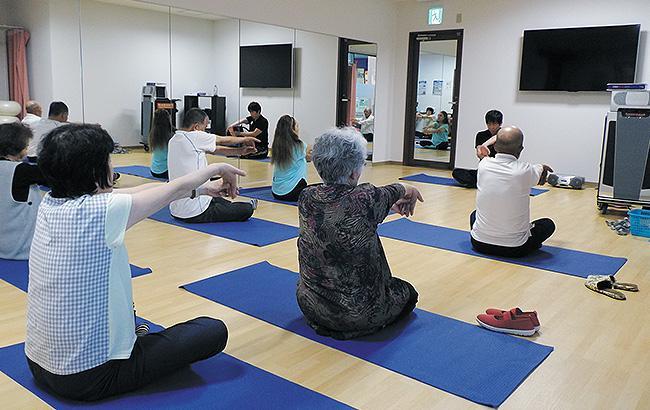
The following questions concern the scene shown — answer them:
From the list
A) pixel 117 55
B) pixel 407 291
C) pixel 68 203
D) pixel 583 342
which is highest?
pixel 117 55

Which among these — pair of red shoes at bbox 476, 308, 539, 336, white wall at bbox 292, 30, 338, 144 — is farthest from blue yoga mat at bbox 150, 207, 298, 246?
white wall at bbox 292, 30, 338, 144

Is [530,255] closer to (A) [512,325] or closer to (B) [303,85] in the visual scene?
(A) [512,325]

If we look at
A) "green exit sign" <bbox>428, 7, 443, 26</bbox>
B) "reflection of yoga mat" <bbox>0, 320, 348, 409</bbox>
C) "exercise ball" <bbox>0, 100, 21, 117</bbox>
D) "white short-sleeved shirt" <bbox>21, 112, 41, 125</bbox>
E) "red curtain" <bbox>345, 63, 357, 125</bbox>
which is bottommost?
"reflection of yoga mat" <bbox>0, 320, 348, 409</bbox>

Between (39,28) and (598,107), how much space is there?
6708mm

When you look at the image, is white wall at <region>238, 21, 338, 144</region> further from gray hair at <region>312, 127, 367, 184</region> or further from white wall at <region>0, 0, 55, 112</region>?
gray hair at <region>312, 127, 367, 184</region>

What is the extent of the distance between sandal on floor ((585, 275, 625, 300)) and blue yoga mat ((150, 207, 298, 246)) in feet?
7.12

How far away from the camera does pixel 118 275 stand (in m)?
1.86

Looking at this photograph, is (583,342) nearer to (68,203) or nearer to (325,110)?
(68,203)

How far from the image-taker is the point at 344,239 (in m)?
2.43

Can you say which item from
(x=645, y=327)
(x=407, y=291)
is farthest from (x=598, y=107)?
(x=407, y=291)

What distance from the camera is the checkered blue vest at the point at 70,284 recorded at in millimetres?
1757

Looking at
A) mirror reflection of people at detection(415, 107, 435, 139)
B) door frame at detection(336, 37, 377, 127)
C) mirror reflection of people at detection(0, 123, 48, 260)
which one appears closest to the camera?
mirror reflection of people at detection(0, 123, 48, 260)

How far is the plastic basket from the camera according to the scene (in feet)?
15.6

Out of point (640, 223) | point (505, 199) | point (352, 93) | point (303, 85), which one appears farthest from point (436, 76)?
point (505, 199)
